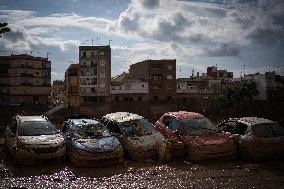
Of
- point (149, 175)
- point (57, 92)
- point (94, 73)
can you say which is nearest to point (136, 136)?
point (149, 175)

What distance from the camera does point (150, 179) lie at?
910 centimetres

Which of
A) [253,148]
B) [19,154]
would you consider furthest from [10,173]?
[253,148]

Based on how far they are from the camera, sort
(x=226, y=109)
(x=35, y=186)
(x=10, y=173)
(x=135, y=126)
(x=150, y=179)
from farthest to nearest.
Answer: (x=226, y=109)
(x=135, y=126)
(x=10, y=173)
(x=150, y=179)
(x=35, y=186)

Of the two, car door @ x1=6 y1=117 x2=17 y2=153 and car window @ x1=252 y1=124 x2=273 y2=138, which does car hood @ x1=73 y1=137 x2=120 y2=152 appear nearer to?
car door @ x1=6 y1=117 x2=17 y2=153

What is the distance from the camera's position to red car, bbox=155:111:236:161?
1115cm

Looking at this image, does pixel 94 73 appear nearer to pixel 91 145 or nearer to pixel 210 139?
pixel 91 145

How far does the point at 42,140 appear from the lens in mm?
11008

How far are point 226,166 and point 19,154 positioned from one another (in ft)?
22.9

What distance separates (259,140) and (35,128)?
8185 mm

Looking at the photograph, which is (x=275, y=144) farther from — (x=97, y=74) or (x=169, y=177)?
(x=97, y=74)

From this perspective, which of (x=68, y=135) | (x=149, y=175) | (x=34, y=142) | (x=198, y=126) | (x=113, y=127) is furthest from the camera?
(x=113, y=127)

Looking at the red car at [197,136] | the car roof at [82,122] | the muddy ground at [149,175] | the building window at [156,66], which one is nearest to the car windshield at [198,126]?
the red car at [197,136]

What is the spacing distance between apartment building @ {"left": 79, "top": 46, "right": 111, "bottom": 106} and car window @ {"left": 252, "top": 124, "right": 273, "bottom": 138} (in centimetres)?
A: 5807

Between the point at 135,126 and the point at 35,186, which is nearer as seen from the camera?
the point at 35,186
